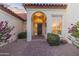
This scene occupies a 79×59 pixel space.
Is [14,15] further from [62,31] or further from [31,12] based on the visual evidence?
[62,31]

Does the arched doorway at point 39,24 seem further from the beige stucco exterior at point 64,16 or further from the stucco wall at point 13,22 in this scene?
the stucco wall at point 13,22

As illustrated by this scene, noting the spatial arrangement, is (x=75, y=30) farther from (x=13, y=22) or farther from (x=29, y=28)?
(x=13, y=22)

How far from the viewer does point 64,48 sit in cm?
555

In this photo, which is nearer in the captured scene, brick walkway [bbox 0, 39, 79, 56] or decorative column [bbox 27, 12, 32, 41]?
brick walkway [bbox 0, 39, 79, 56]

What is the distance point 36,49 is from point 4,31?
1.41 m

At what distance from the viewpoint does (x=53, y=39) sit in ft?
18.7

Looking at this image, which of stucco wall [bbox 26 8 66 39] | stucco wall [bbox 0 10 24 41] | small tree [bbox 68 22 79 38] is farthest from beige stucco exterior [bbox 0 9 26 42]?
small tree [bbox 68 22 79 38]

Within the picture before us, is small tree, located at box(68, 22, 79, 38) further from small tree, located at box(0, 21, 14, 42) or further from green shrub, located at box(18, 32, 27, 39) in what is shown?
small tree, located at box(0, 21, 14, 42)

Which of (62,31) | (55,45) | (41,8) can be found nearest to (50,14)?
(41,8)

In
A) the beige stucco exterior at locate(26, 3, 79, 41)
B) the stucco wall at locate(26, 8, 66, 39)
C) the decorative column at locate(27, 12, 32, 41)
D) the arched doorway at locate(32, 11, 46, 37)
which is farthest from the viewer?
the decorative column at locate(27, 12, 32, 41)

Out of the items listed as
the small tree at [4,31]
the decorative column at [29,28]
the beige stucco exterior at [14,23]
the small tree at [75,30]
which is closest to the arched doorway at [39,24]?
the decorative column at [29,28]

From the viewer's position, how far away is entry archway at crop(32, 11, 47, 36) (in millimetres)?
5887

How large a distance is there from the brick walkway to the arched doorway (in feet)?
0.94

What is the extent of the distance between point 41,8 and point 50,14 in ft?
1.28
